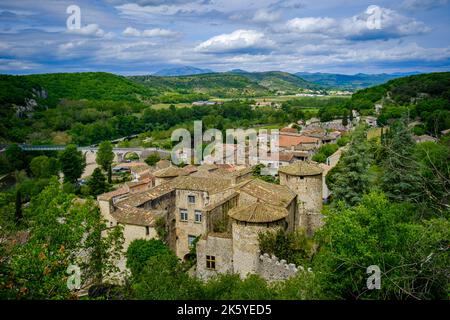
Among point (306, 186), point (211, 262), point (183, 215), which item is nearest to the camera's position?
point (211, 262)

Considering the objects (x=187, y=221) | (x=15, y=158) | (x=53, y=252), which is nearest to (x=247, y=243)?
(x=187, y=221)

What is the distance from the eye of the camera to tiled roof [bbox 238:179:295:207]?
28147 millimetres

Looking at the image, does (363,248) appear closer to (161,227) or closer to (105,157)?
(161,227)

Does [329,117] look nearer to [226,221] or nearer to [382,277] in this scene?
[226,221]

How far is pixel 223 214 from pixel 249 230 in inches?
203

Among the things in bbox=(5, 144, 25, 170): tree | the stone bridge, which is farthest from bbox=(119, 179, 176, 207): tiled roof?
bbox=(5, 144, 25, 170): tree

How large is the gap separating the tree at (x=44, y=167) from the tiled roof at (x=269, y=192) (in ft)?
241

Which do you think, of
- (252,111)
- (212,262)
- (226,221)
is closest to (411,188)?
(226,221)

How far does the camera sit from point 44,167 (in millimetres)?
94688

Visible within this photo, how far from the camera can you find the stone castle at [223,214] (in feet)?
77.5

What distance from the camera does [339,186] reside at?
121ft

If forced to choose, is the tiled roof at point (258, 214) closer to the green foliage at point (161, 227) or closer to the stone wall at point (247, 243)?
the stone wall at point (247, 243)
